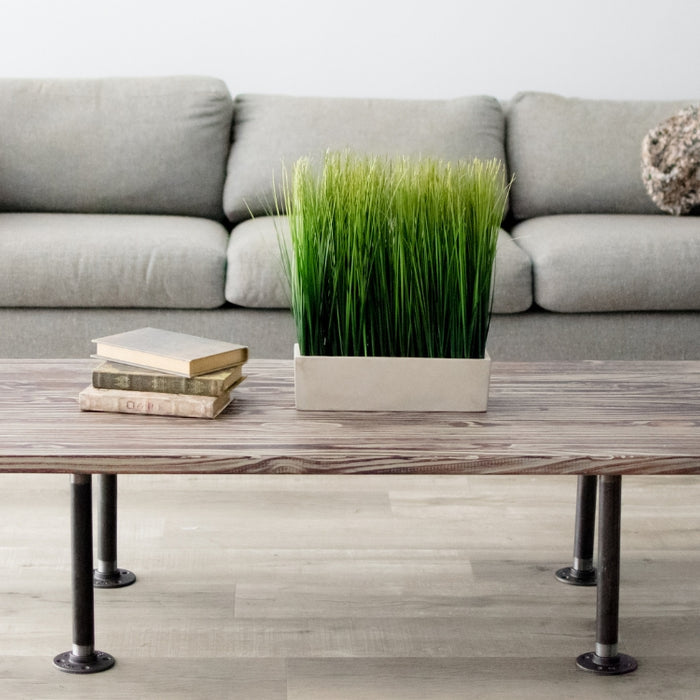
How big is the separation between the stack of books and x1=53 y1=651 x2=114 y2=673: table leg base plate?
0.37 m

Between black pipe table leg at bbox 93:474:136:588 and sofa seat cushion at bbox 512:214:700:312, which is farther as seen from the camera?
sofa seat cushion at bbox 512:214:700:312

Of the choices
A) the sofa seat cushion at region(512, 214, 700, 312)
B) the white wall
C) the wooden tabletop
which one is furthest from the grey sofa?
the wooden tabletop

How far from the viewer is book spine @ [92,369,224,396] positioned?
1.40 metres

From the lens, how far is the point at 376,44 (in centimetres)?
353

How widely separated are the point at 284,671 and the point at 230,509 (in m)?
0.66

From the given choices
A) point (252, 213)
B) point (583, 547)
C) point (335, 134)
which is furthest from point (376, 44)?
point (583, 547)

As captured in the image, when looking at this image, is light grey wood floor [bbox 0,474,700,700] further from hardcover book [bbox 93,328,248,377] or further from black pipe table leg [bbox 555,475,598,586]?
hardcover book [bbox 93,328,248,377]

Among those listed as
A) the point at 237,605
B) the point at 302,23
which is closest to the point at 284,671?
the point at 237,605

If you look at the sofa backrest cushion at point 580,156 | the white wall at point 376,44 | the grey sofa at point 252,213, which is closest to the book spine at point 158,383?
the grey sofa at point 252,213

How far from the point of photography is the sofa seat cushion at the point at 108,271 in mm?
2521

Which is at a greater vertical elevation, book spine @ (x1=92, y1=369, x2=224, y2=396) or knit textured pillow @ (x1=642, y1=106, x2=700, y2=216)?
knit textured pillow @ (x1=642, y1=106, x2=700, y2=216)

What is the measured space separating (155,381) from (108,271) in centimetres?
119

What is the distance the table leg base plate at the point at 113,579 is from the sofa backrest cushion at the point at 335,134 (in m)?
1.51

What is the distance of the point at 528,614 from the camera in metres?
1.67
